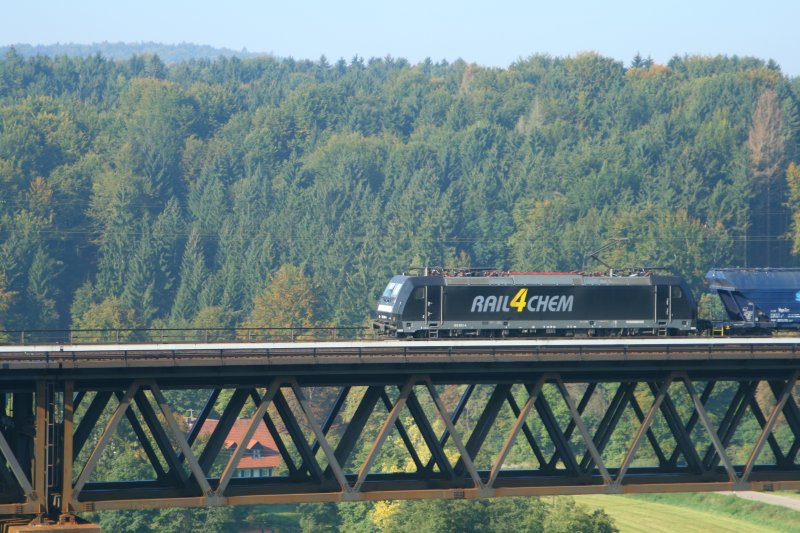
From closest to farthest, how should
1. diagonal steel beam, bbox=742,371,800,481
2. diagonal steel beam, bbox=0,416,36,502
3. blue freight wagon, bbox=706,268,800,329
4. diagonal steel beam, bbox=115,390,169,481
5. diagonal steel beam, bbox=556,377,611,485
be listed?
diagonal steel beam, bbox=0,416,36,502
diagonal steel beam, bbox=115,390,169,481
diagonal steel beam, bbox=556,377,611,485
diagonal steel beam, bbox=742,371,800,481
blue freight wagon, bbox=706,268,800,329

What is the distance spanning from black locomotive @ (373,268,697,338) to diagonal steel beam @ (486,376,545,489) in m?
15.2

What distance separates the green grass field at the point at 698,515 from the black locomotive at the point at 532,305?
43.7 m

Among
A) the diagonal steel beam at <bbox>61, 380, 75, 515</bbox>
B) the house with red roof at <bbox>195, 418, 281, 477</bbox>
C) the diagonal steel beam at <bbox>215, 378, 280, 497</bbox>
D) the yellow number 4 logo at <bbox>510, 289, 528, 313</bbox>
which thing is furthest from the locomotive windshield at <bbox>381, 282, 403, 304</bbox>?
the house with red roof at <bbox>195, 418, 281, 477</bbox>

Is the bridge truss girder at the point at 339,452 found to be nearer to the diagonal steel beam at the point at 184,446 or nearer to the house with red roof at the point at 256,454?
the diagonal steel beam at the point at 184,446

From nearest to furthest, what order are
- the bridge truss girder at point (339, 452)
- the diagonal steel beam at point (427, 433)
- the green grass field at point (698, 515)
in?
the bridge truss girder at point (339, 452), the diagonal steel beam at point (427, 433), the green grass field at point (698, 515)

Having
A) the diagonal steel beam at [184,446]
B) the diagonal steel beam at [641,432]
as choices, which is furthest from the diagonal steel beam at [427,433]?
the diagonal steel beam at [184,446]

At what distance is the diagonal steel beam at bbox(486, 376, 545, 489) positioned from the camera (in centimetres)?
5909

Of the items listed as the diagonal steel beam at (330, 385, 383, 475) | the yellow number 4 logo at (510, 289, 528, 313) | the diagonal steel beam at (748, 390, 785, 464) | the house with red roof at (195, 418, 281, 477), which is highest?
the yellow number 4 logo at (510, 289, 528, 313)

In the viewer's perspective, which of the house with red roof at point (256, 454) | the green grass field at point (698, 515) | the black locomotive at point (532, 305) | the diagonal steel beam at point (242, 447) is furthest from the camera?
the house with red roof at point (256, 454)

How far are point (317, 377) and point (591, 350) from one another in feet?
35.5

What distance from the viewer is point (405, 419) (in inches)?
6166

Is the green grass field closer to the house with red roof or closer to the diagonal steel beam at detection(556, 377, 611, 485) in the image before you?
the house with red roof

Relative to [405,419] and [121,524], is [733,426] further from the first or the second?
[405,419]

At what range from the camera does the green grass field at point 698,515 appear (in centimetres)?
12006
